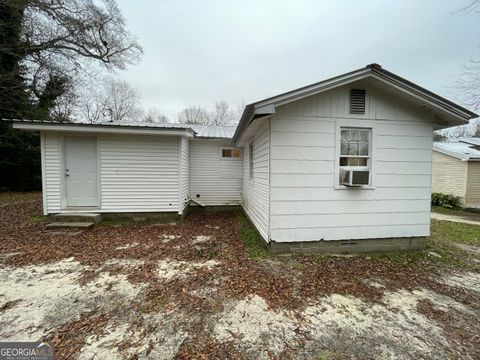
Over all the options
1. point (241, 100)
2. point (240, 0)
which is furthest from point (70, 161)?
point (241, 100)

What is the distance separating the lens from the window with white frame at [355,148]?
437 centimetres

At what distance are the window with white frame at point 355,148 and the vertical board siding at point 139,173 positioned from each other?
4.65m

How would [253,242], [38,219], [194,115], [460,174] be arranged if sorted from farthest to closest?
[194,115]
[460,174]
[38,219]
[253,242]

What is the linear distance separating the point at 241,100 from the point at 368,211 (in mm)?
25665

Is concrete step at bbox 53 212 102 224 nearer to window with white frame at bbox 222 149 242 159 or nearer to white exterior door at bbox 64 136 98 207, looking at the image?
white exterior door at bbox 64 136 98 207

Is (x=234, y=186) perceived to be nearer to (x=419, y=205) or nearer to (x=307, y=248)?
(x=307, y=248)

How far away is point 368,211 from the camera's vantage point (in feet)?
14.6

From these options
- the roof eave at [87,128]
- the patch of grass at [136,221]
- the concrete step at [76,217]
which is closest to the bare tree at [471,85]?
the roof eave at [87,128]

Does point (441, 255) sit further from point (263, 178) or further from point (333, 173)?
point (263, 178)

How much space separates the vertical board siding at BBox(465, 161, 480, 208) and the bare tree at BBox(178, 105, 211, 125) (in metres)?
22.8

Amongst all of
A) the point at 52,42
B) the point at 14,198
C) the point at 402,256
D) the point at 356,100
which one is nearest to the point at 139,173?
the point at 356,100

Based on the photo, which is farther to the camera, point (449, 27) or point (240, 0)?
point (240, 0)

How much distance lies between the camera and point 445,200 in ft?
38.0

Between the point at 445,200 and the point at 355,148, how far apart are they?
11.4m
